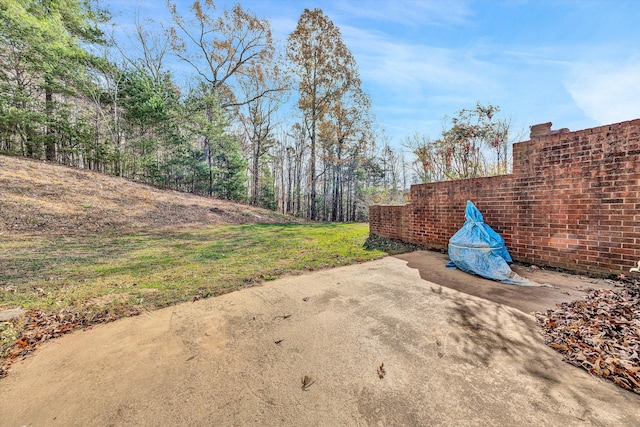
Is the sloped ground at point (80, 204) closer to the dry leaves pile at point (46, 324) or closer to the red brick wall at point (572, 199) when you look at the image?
the dry leaves pile at point (46, 324)

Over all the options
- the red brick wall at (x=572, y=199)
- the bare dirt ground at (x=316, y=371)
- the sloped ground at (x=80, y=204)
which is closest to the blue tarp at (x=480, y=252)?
the red brick wall at (x=572, y=199)

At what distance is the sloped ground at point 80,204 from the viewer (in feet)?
20.7

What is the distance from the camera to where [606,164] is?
2.99 m

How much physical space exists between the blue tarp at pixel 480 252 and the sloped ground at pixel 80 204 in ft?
→ 30.6

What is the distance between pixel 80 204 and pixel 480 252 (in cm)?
1131

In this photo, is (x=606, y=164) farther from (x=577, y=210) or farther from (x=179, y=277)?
(x=179, y=277)

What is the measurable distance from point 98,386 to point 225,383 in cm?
78

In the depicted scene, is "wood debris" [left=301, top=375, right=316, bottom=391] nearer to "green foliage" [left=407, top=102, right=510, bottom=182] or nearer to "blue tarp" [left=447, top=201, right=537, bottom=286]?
"blue tarp" [left=447, top=201, right=537, bottom=286]

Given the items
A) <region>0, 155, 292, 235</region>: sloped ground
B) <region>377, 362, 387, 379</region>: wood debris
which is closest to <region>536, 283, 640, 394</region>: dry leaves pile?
<region>377, 362, 387, 379</region>: wood debris

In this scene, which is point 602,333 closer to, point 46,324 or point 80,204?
point 46,324

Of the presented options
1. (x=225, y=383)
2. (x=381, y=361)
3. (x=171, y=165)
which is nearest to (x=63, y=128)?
(x=171, y=165)

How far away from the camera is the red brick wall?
2.86 metres

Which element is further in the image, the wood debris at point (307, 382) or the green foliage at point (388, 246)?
the green foliage at point (388, 246)

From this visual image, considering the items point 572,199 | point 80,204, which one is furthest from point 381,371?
point 80,204
